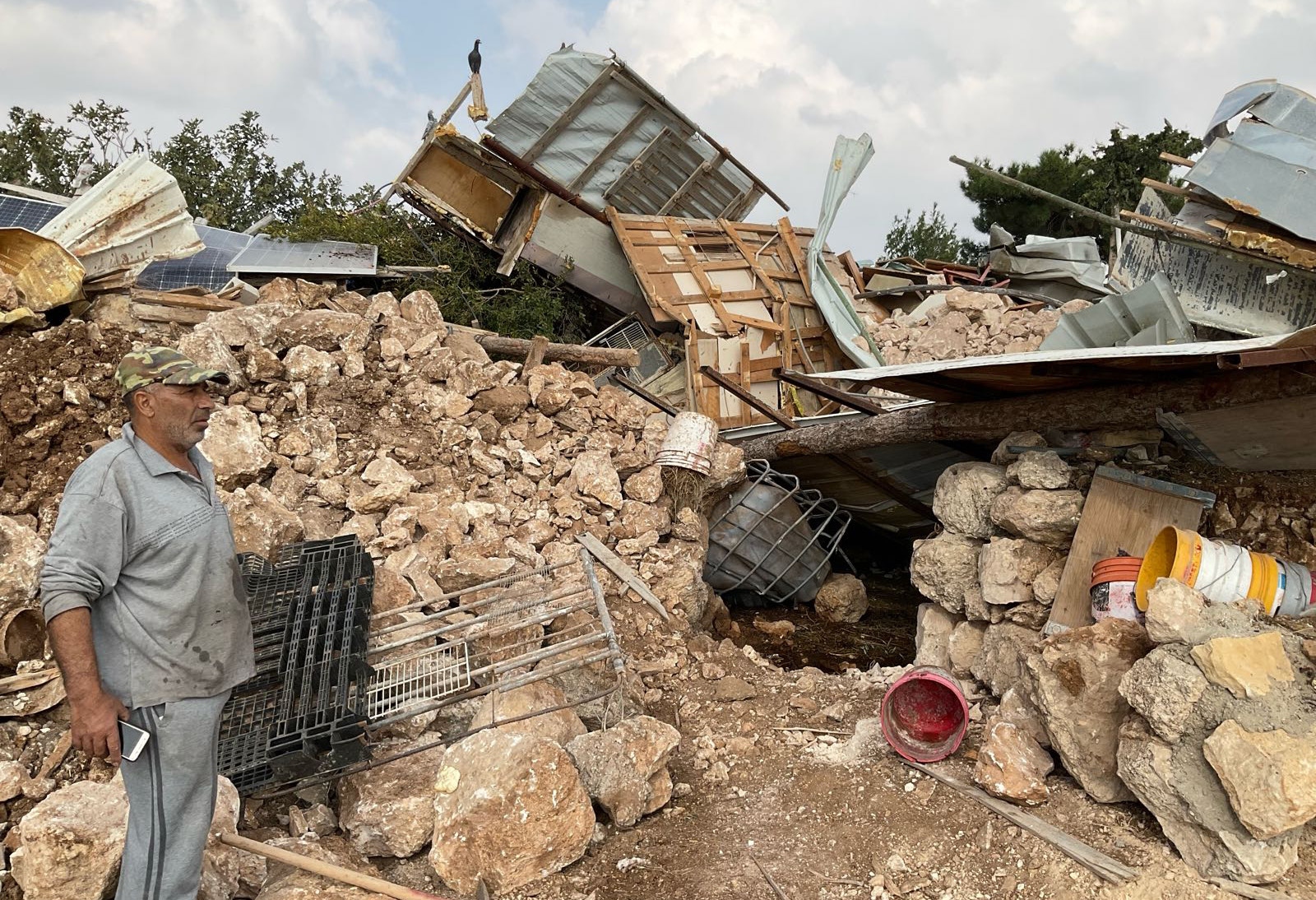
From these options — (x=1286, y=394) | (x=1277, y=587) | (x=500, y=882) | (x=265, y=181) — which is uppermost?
(x=265, y=181)

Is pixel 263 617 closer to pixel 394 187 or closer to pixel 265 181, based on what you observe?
pixel 394 187

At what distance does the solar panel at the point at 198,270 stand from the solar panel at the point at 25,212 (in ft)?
2.72

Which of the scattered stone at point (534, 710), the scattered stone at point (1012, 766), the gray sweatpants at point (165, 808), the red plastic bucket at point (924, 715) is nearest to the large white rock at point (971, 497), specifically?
the red plastic bucket at point (924, 715)

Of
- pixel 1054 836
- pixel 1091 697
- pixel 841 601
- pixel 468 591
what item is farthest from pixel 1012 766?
pixel 841 601

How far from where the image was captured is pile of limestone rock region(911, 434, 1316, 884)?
2.59m

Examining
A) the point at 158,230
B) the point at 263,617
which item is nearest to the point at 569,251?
the point at 158,230

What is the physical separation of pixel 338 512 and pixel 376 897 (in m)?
2.37

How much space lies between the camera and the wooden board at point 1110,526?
3.74 metres

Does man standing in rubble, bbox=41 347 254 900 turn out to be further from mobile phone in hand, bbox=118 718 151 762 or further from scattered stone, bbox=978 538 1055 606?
scattered stone, bbox=978 538 1055 606

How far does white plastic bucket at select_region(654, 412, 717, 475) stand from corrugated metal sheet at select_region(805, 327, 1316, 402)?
117cm

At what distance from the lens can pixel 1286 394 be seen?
3.27 metres

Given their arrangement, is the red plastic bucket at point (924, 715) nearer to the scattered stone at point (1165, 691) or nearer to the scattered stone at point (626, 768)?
the scattered stone at point (1165, 691)

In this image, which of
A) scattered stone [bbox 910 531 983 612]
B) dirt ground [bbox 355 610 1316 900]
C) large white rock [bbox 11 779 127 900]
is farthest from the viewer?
scattered stone [bbox 910 531 983 612]

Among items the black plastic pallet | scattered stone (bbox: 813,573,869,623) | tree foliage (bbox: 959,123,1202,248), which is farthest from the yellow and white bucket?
tree foliage (bbox: 959,123,1202,248)
